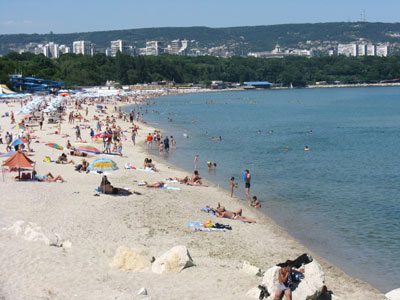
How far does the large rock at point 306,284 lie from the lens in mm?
10047

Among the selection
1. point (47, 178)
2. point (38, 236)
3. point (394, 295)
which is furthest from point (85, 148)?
point (394, 295)

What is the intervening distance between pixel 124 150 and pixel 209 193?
11757 millimetres

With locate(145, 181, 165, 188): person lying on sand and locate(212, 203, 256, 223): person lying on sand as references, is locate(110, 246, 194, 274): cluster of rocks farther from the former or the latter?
locate(145, 181, 165, 188): person lying on sand

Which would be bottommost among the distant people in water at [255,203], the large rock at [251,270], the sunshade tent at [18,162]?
the distant people in water at [255,203]

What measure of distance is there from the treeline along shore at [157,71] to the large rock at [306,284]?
274 ft

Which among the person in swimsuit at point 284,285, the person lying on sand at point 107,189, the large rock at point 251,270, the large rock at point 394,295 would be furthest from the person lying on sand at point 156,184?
the large rock at point 394,295

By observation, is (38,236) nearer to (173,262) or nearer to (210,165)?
(173,262)

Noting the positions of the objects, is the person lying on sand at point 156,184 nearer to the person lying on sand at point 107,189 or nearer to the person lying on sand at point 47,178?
the person lying on sand at point 107,189

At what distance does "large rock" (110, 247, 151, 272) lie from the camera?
11234 millimetres

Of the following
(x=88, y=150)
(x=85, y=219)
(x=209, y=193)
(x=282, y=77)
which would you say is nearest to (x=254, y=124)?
(x=88, y=150)

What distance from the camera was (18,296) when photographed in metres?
9.38

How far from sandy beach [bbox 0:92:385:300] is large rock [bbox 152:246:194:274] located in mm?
145

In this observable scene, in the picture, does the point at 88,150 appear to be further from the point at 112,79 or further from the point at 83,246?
the point at 112,79

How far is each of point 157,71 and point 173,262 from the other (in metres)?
149
